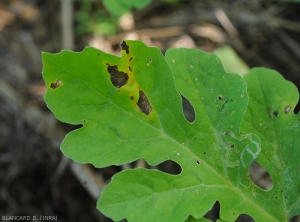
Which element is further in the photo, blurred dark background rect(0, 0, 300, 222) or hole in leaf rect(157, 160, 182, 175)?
blurred dark background rect(0, 0, 300, 222)

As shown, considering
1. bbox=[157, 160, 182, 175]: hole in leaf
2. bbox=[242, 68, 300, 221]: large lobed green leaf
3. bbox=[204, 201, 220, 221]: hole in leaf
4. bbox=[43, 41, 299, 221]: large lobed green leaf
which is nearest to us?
bbox=[43, 41, 299, 221]: large lobed green leaf

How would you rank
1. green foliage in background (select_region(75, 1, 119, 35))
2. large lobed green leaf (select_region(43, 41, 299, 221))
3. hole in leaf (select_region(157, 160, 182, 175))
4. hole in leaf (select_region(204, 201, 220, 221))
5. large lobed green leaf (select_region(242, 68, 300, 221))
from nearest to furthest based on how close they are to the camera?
1. large lobed green leaf (select_region(43, 41, 299, 221))
2. large lobed green leaf (select_region(242, 68, 300, 221))
3. hole in leaf (select_region(204, 201, 220, 221))
4. hole in leaf (select_region(157, 160, 182, 175))
5. green foliage in background (select_region(75, 1, 119, 35))

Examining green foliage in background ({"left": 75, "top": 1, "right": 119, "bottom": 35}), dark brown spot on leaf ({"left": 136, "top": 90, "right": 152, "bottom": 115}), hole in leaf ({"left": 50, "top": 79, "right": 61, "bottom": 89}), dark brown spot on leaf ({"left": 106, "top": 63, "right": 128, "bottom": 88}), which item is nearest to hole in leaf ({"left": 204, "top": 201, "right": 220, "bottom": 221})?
dark brown spot on leaf ({"left": 136, "top": 90, "right": 152, "bottom": 115})

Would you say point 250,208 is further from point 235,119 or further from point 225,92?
point 225,92

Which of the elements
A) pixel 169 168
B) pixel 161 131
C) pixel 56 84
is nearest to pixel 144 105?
pixel 161 131

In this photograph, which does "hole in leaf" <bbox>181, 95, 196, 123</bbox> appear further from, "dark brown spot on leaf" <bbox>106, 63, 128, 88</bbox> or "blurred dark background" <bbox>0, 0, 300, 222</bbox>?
"dark brown spot on leaf" <bbox>106, 63, 128, 88</bbox>

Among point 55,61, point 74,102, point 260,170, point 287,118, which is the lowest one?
point 260,170

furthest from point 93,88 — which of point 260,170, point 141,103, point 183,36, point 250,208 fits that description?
point 183,36
